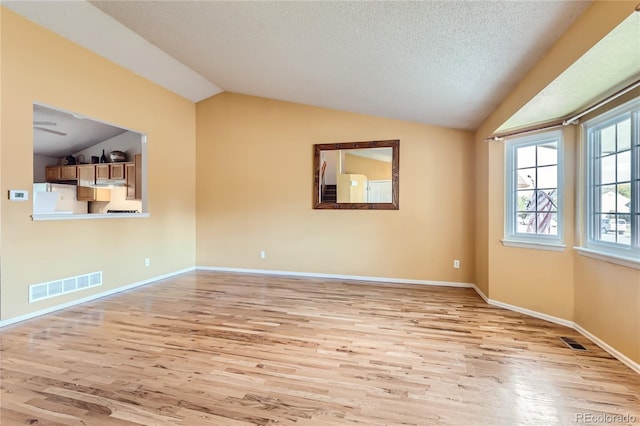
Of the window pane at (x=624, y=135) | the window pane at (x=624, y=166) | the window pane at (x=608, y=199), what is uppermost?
the window pane at (x=624, y=135)

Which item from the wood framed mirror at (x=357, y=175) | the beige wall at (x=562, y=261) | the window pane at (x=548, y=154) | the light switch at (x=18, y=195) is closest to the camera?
the beige wall at (x=562, y=261)

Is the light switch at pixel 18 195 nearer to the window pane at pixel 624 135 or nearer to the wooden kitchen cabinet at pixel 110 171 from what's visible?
the wooden kitchen cabinet at pixel 110 171

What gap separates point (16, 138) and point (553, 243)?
5437 mm

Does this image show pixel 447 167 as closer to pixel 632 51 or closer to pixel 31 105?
pixel 632 51

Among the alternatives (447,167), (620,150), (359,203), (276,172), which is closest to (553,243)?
(620,150)

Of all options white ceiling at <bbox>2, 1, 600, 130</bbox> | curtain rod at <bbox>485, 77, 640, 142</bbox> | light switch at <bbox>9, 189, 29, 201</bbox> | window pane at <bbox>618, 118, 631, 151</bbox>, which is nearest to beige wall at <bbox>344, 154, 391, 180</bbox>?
white ceiling at <bbox>2, 1, 600, 130</bbox>

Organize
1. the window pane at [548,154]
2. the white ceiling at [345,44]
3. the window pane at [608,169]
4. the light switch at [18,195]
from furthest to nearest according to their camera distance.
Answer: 1. the window pane at [548,154]
2. the light switch at [18,195]
3. the window pane at [608,169]
4. the white ceiling at [345,44]

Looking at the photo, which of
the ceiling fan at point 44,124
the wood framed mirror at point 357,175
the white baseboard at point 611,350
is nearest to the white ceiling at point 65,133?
the ceiling fan at point 44,124

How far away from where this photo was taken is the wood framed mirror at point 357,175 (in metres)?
4.69

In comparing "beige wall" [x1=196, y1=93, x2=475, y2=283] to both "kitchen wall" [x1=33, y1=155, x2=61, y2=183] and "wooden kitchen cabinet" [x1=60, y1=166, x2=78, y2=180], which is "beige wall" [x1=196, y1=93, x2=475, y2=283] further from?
"kitchen wall" [x1=33, y1=155, x2=61, y2=183]

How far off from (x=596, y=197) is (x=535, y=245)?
710 mm

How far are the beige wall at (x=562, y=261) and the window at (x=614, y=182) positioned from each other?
14cm

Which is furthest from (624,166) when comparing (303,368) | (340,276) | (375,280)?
(340,276)

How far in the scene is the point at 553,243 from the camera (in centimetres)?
309
